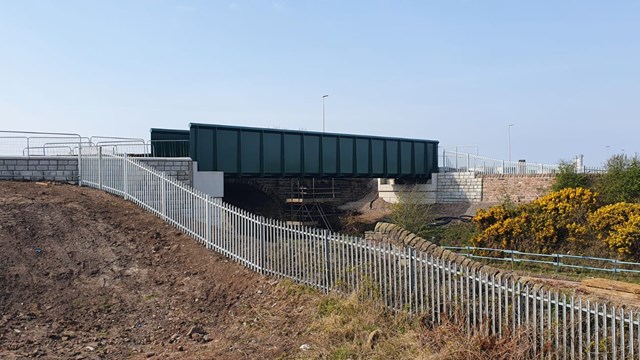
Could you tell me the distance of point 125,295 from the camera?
10930 mm

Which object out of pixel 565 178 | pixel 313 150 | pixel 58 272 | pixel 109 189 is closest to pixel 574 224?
pixel 565 178

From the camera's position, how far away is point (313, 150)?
33.5 m

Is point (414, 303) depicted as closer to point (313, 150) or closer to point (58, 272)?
point (58, 272)

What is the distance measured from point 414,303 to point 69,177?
15590 millimetres

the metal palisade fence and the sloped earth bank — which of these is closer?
the metal palisade fence

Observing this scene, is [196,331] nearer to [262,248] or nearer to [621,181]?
[262,248]

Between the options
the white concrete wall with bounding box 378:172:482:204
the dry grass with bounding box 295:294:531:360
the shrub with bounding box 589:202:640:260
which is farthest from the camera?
the white concrete wall with bounding box 378:172:482:204

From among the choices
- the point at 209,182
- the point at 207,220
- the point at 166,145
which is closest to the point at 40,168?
the point at 209,182

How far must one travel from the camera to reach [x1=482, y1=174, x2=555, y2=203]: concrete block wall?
34312mm

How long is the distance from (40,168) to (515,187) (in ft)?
93.0

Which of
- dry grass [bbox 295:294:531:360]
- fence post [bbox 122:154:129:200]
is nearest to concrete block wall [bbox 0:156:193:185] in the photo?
fence post [bbox 122:154:129:200]

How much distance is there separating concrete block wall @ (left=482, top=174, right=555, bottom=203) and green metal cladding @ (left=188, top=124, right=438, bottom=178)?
16.0 feet

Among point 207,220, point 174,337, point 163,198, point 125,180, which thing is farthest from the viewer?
point 125,180

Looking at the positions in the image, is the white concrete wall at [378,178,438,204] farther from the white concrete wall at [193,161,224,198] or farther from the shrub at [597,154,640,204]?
the white concrete wall at [193,161,224,198]
